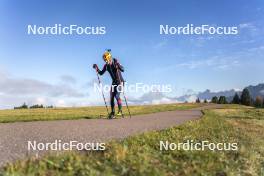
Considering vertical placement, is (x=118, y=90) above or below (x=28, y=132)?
above

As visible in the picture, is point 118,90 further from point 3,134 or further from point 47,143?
point 47,143

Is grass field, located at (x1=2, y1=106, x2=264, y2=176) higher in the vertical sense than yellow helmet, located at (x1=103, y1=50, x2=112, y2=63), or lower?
lower

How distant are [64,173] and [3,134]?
6.14m

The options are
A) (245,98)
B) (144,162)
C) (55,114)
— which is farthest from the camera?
(245,98)

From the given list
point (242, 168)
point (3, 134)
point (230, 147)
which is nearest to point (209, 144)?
point (230, 147)

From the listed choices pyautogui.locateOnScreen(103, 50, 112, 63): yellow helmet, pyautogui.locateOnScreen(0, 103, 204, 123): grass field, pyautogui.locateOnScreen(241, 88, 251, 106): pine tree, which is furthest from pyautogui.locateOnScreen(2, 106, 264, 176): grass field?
pyautogui.locateOnScreen(241, 88, 251, 106): pine tree

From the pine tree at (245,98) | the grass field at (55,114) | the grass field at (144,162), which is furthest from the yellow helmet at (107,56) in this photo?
the pine tree at (245,98)

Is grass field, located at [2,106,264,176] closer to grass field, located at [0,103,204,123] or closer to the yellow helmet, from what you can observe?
the yellow helmet

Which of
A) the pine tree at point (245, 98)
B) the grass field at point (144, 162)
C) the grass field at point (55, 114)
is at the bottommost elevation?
the grass field at point (144, 162)

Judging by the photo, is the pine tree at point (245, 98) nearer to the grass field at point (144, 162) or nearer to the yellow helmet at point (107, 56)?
the yellow helmet at point (107, 56)

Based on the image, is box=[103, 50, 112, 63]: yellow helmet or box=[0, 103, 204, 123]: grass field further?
box=[0, 103, 204, 123]: grass field

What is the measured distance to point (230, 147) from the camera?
10.8 meters

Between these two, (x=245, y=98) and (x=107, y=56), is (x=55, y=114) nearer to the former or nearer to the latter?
(x=107, y=56)

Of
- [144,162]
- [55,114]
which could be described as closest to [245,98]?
[55,114]
